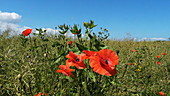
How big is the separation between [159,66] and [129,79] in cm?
128

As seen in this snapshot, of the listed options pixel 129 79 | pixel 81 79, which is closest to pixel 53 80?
pixel 81 79

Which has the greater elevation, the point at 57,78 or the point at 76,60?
the point at 76,60

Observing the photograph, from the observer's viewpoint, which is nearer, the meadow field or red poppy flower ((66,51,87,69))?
red poppy flower ((66,51,87,69))

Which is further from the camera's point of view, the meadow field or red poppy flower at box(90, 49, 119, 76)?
the meadow field

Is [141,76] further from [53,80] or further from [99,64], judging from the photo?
[99,64]

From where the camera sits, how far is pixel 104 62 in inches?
46.1

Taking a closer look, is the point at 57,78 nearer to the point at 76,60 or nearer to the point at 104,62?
the point at 76,60

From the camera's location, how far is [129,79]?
9.84 feet

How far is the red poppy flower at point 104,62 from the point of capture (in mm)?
1118

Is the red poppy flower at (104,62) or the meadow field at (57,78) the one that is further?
the meadow field at (57,78)

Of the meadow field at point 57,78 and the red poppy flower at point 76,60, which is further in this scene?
the meadow field at point 57,78

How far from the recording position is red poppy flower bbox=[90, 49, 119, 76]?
1118 mm

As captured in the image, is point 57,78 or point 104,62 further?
point 57,78

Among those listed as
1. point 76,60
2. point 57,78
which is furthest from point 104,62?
point 57,78
